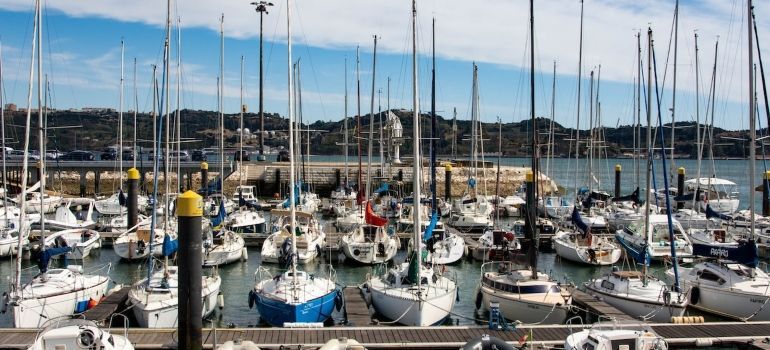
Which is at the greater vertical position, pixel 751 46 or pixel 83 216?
pixel 751 46

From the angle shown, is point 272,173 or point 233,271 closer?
point 233,271

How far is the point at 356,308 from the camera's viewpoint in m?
23.0

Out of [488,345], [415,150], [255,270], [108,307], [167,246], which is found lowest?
[255,270]

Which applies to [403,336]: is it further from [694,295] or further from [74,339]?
[694,295]

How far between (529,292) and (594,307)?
2240 mm

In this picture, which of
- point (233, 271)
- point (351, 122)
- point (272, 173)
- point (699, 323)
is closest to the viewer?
point (699, 323)

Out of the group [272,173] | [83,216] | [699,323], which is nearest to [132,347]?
[699,323]

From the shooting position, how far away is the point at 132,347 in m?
17.5

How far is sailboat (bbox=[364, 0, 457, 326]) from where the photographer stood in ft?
71.4

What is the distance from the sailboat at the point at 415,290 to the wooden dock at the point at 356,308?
1.68 ft

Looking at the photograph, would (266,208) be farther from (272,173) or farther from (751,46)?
(751,46)

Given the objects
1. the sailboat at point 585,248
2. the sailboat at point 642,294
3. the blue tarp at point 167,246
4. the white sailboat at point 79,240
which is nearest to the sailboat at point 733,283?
the sailboat at point 642,294

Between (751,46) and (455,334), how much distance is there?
54.0 ft

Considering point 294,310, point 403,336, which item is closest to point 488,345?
point 403,336
